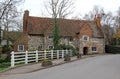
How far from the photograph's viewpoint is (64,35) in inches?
2714

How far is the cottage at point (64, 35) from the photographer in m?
64.6

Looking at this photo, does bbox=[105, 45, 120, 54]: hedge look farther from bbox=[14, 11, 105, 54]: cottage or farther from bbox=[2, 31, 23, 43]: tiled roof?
bbox=[2, 31, 23, 43]: tiled roof

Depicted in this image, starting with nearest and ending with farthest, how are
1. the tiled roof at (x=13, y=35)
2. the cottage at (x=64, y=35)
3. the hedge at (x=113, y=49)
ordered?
1. the tiled roof at (x=13, y=35)
2. the cottage at (x=64, y=35)
3. the hedge at (x=113, y=49)

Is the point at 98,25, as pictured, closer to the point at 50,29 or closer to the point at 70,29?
the point at 70,29

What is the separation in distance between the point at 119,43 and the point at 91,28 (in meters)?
20.0

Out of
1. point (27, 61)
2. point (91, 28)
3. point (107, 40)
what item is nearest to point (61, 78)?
point (27, 61)

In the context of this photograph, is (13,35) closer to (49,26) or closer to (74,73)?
(49,26)

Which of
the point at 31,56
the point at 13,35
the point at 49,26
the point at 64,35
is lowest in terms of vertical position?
the point at 31,56

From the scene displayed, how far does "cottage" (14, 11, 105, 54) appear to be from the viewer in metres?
64.6

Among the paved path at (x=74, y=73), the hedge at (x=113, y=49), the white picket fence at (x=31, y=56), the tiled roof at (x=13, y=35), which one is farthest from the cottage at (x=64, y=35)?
the paved path at (x=74, y=73)

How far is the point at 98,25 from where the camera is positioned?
7869 centimetres

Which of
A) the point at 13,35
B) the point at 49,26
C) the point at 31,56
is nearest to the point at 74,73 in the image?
the point at 31,56

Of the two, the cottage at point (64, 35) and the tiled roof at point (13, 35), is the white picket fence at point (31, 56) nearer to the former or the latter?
the tiled roof at point (13, 35)

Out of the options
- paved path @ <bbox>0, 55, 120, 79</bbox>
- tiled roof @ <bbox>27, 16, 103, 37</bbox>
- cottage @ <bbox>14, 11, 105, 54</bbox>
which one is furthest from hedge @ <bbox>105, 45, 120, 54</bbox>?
paved path @ <bbox>0, 55, 120, 79</bbox>
